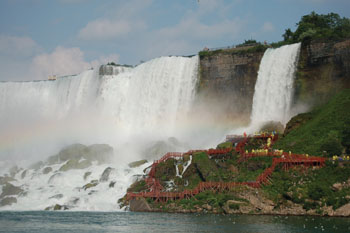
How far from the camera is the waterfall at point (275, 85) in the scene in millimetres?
66812

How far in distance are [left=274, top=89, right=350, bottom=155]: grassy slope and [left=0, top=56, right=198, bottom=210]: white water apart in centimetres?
1824

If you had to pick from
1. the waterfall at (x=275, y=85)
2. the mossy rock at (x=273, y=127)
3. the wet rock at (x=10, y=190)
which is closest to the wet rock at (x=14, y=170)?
the wet rock at (x=10, y=190)

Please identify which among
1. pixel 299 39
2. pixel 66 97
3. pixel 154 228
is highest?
pixel 299 39

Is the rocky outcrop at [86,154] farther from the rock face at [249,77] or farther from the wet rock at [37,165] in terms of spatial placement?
the rock face at [249,77]

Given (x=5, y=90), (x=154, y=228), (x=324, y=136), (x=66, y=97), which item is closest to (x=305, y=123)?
(x=324, y=136)

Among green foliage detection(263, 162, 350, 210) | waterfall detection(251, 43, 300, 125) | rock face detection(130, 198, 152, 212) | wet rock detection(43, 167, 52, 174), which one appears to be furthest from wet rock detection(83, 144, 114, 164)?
green foliage detection(263, 162, 350, 210)

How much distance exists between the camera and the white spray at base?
66750mm

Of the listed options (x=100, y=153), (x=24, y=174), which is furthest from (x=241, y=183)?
(x=24, y=174)

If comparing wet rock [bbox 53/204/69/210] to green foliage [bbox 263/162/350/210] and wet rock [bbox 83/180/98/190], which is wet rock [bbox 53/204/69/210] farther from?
green foliage [bbox 263/162/350/210]

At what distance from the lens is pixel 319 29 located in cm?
7138

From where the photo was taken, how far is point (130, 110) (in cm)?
8706

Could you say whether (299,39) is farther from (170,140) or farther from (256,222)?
(256,222)

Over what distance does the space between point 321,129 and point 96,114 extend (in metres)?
46.9

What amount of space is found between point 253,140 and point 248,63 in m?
17.7
